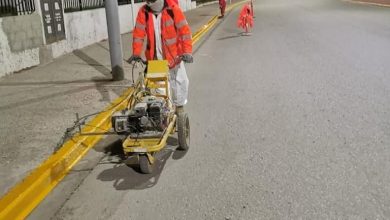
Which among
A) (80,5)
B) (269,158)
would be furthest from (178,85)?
(80,5)

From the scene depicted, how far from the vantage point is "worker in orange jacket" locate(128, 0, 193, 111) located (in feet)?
17.1

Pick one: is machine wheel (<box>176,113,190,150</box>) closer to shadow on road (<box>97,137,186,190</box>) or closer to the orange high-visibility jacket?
shadow on road (<box>97,137,186,190</box>)

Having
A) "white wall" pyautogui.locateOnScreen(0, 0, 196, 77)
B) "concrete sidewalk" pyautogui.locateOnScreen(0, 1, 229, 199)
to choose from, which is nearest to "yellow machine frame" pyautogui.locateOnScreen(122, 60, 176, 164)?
"concrete sidewalk" pyautogui.locateOnScreen(0, 1, 229, 199)

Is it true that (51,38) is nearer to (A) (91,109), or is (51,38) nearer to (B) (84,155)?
(A) (91,109)

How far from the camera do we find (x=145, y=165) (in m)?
4.66

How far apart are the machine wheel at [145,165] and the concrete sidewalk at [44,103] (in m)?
1.11

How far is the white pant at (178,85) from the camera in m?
5.80

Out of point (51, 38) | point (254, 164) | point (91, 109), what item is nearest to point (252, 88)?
point (91, 109)

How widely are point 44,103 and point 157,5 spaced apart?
2973 mm

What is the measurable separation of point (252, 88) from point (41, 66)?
16.3ft

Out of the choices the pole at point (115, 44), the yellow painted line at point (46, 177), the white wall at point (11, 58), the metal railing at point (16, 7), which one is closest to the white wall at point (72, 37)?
the white wall at point (11, 58)

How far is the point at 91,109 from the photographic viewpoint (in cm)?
676

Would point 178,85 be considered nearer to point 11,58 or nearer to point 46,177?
point 46,177

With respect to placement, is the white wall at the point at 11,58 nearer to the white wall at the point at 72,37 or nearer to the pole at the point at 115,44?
the white wall at the point at 72,37
